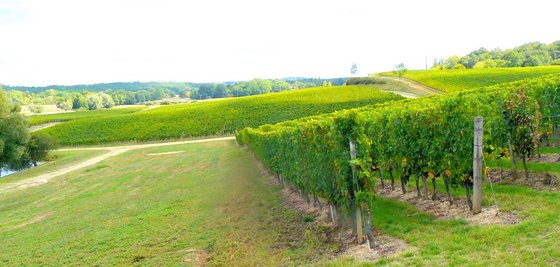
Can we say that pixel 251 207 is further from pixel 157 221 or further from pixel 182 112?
pixel 182 112

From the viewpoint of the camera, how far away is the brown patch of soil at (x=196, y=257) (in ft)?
42.2

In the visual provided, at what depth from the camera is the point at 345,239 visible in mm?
12750

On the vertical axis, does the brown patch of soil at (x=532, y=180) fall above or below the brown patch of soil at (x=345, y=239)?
above

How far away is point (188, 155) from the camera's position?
155ft

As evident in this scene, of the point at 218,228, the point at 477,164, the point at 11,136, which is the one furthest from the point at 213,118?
the point at 477,164

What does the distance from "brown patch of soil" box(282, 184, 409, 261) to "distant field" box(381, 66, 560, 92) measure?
75093 millimetres

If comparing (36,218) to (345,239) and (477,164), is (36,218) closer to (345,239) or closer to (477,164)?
(345,239)

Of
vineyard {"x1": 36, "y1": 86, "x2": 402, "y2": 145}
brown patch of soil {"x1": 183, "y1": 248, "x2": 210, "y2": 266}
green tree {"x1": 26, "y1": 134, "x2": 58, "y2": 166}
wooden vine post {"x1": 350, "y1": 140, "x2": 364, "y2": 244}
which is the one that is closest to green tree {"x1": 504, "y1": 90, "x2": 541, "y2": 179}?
wooden vine post {"x1": 350, "y1": 140, "x2": 364, "y2": 244}

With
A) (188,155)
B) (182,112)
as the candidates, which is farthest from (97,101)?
(188,155)

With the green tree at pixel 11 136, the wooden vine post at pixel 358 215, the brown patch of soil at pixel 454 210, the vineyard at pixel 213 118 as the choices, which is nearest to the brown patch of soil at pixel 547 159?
the brown patch of soil at pixel 454 210

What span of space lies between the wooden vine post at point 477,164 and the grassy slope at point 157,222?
204 inches

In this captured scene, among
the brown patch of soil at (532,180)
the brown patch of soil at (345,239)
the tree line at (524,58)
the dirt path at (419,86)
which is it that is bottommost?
the brown patch of soil at (345,239)

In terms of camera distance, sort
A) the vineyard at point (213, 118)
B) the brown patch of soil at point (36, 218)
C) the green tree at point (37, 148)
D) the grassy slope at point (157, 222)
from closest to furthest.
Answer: the grassy slope at point (157, 222), the brown patch of soil at point (36, 218), the green tree at point (37, 148), the vineyard at point (213, 118)

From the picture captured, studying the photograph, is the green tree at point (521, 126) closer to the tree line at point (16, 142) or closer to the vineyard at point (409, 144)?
the vineyard at point (409, 144)
